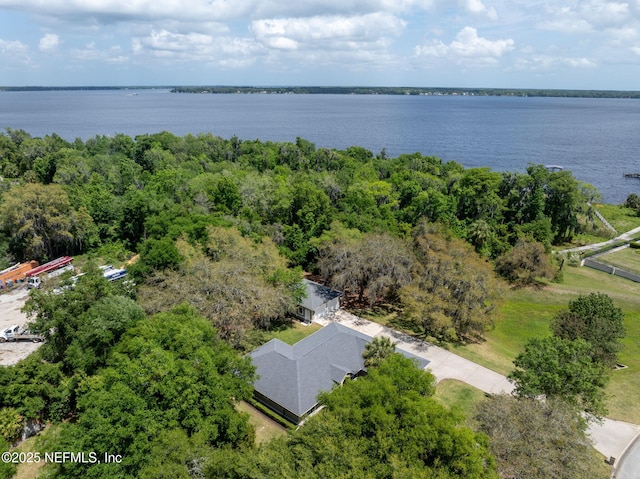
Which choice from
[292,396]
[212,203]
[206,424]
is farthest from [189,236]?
[206,424]

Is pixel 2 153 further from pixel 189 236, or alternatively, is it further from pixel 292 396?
pixel 292 396

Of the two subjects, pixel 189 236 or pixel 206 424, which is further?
pixel 189 236

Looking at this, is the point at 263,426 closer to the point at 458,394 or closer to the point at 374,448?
the point at 374,448

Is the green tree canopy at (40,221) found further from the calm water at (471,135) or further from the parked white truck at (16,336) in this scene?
the calm water at (471,135)

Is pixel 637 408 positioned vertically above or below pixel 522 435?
below

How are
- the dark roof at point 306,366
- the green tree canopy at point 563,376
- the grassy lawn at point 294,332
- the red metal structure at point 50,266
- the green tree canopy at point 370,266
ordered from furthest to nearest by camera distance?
the red metal structure at point 50,266, the green tree canopy at point 370,266, the grassy lawn at point 294,332, the dark roof at point 306,366, the green tree canopy at point 563,376

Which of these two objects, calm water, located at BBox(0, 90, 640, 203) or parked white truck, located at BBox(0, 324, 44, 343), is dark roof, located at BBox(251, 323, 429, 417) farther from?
calm water, located at BBox(0, 90, 640, 203)

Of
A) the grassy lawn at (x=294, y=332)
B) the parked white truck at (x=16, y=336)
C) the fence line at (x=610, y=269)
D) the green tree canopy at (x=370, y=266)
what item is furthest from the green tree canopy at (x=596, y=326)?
the parked white truck at (x=16, y=336)

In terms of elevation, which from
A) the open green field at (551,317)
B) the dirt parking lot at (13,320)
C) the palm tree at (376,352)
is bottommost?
the open green field at (551,317)
